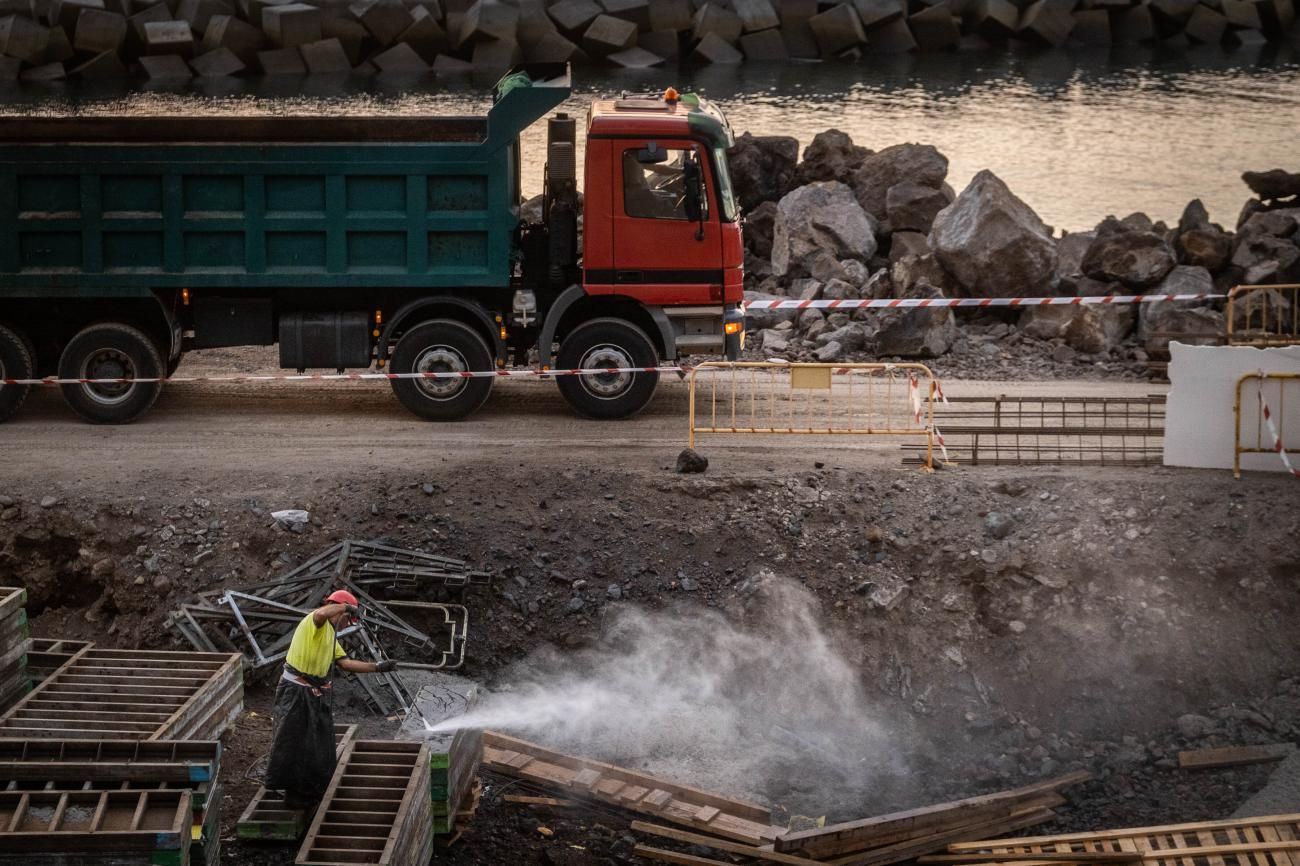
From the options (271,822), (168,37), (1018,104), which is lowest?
(271,822)

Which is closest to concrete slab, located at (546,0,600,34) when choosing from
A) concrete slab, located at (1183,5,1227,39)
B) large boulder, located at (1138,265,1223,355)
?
concrete slab, located at (1183,5,1227,39)

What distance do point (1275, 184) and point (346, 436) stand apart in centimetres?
1340

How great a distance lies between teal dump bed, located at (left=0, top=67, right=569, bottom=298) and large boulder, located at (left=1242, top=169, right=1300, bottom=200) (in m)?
11.2

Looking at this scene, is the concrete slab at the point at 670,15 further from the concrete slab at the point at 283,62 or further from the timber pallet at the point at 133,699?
the timber pallet at the point at 133,699

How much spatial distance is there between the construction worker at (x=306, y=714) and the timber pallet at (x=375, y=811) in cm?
16

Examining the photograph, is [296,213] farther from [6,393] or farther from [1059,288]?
[1059,288]

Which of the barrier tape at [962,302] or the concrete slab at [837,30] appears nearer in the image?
the barrier tape at [962,302]

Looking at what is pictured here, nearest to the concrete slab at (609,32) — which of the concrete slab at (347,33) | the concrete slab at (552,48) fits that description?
the concrete slab at (552,48)

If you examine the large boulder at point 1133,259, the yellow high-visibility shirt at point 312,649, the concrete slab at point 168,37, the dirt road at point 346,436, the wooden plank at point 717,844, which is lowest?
the wooden plank at point 717,844

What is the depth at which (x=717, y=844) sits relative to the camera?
36.7ft

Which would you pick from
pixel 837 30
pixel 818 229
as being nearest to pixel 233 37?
pixel 837 30

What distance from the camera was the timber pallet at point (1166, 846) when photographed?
10672mm

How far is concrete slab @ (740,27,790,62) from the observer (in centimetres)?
4656

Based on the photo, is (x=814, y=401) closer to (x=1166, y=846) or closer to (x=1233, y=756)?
(x=1233, y=756)
